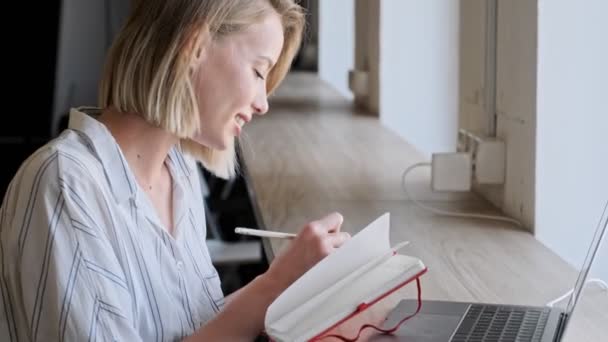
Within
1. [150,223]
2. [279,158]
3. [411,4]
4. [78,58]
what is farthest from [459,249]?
[78,58]

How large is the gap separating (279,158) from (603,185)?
123 cm

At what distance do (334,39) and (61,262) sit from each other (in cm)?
424

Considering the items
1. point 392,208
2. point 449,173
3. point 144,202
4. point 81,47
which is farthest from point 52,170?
point 81,47

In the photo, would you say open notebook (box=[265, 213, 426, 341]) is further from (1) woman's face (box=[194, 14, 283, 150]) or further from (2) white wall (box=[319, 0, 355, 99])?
(2) white wall (box=[319, 0, 355, 99])

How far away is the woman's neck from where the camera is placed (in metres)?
1.47

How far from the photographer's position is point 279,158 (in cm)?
304

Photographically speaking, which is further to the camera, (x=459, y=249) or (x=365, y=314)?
(x=459, y=249)

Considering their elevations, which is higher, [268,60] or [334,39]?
[268,60]

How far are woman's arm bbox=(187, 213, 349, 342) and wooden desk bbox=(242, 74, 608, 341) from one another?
0.15 metres

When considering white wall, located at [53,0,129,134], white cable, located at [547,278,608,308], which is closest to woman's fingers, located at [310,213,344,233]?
white cable, located at [547,278,608,308]

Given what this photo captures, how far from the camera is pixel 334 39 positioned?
541 cm

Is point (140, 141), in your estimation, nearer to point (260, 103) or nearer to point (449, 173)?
point (260, 103)

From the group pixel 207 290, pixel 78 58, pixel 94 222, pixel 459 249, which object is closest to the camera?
pixel 94 222

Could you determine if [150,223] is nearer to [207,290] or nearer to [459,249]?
[207,290]
